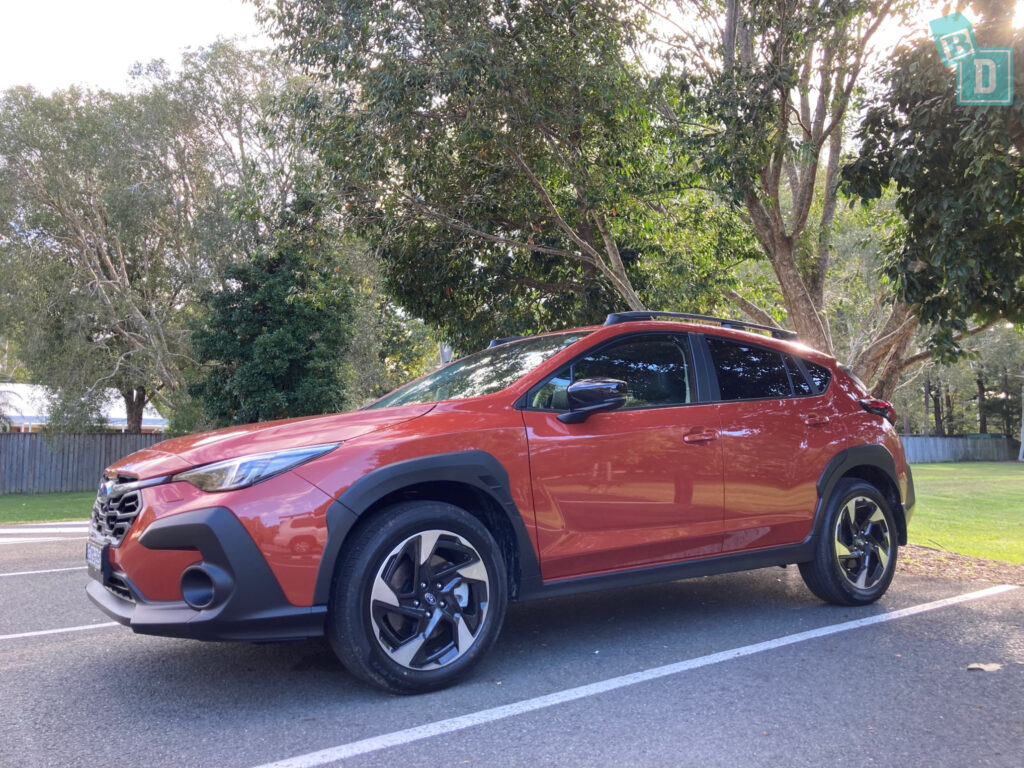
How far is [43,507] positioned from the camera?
2139 cm

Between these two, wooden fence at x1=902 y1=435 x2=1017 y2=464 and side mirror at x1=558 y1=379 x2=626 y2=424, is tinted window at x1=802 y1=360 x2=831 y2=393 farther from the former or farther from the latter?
wooden fence at x1=902 y1=435 x2=1017 y2=464

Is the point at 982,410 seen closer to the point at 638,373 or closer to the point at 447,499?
the point at 638,373

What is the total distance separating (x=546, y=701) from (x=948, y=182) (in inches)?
229

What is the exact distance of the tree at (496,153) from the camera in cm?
930

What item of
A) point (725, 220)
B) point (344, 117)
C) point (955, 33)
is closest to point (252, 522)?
point (955, 33)

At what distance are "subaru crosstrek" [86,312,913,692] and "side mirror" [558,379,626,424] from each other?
1 cm

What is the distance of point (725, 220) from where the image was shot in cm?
1223

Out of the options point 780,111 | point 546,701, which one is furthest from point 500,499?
point 780,111

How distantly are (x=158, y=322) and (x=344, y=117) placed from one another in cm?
1908

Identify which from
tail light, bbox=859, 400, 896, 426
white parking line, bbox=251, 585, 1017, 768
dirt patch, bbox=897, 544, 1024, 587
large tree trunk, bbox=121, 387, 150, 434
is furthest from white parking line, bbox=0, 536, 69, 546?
large tree trunk, bbox=121, 387, 150, 434

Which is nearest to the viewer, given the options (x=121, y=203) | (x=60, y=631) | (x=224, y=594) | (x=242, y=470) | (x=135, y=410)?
(x=224, y=594)

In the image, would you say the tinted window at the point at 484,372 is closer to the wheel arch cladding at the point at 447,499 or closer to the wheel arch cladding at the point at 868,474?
the wheel arch cladding at the point at 447,499

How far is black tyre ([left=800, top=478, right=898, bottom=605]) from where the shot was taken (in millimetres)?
5434

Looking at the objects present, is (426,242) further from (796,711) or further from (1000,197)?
(796,711)
